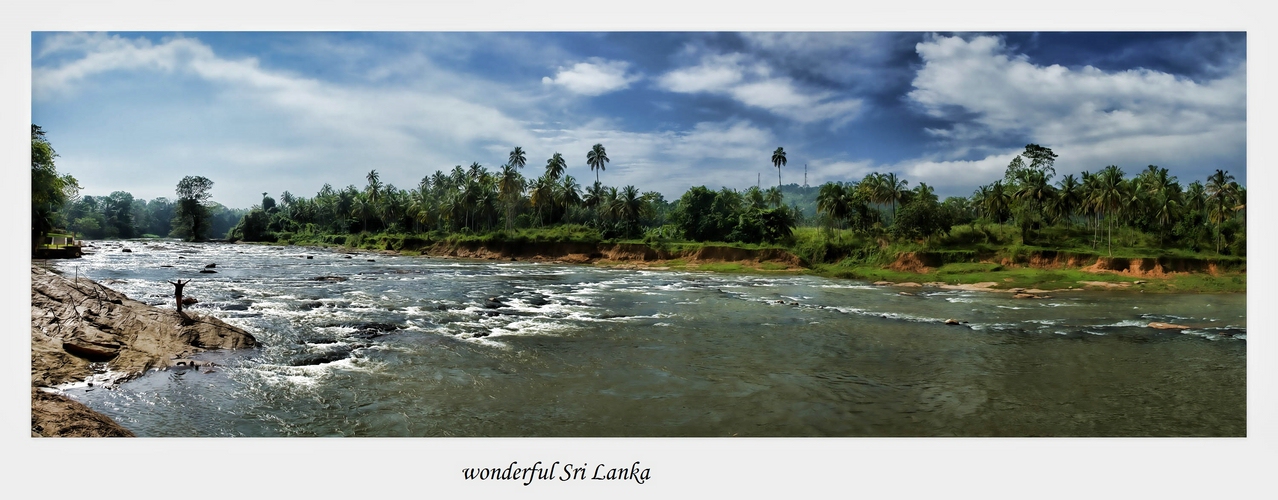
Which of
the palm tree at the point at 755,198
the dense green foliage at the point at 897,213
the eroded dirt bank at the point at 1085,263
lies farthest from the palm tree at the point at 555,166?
the eroded dirt bank at the point at 1085,263

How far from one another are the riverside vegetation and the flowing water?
433 cm

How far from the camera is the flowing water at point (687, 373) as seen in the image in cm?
647

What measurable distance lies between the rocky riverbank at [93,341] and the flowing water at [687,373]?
427 mm

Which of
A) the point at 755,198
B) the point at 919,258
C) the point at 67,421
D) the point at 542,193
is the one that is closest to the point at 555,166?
the point at 542,193

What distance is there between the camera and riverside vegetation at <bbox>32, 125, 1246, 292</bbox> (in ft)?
91.0

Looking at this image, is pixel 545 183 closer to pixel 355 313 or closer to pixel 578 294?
pixel 578 294

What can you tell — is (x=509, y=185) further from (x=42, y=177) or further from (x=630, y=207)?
(x=42, y=177)

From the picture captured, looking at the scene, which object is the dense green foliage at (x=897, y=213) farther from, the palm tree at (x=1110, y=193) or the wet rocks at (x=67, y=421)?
the wet rocks at (x=67, y=421)

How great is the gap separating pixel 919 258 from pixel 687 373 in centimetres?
2850

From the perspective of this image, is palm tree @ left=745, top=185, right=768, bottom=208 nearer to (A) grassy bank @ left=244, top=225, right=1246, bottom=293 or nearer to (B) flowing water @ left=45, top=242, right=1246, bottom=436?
(A) grassy bank @ left=244, top=225, right=1246, bottom=293

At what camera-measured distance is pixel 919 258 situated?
3278cm

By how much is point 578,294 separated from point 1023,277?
2168 centimetres

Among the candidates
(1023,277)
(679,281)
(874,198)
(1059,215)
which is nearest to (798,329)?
(679,281)
